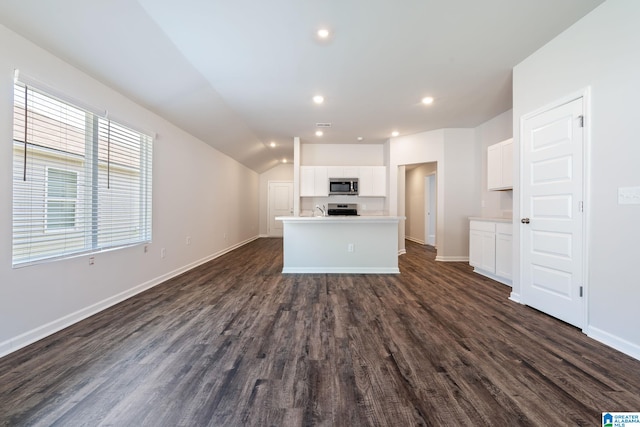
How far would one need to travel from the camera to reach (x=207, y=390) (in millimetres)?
1475

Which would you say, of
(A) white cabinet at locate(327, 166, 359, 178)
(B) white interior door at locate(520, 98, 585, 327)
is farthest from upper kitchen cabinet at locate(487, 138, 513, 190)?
(A) white cabinet at locate(327, 166, 359, 178)

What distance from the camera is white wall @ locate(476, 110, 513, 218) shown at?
14.1 feet

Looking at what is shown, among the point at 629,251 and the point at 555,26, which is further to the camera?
the point at 555,26

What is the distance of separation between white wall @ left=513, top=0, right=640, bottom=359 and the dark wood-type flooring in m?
0.31

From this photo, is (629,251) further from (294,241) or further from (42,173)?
(42,173)

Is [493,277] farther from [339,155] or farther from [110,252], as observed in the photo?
[110,252]

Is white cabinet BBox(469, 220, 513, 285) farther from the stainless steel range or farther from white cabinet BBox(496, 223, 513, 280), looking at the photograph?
the stainless steel range

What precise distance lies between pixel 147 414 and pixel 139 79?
10.2 feet

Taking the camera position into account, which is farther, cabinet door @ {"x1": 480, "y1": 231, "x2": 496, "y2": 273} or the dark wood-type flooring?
cabinet door @ {"x1": 480, "y1": 231, "x2": 496, "y2": 273}

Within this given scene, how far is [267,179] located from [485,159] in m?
7.06

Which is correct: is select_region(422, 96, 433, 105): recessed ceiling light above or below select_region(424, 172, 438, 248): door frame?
above

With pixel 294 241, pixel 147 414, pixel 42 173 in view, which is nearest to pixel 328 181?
pixel 294 241

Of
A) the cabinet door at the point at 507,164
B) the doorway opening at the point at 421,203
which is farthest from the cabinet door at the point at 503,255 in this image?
the doorway opening at the point at 421,203

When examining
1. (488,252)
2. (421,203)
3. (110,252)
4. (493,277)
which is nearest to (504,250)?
(488,252)
